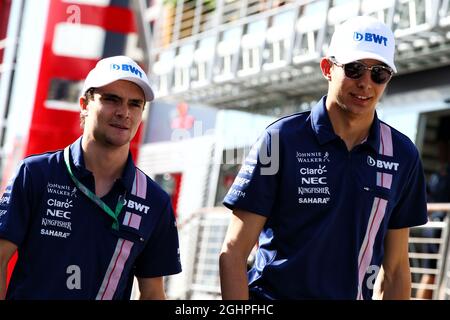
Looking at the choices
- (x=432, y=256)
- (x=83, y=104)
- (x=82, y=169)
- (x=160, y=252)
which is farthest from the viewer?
(x=432, y=256)

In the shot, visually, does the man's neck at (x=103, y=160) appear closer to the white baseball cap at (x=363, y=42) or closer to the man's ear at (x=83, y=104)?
the man's ear at (x=83, y=104)

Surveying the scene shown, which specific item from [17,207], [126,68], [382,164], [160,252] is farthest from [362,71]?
[17,207]

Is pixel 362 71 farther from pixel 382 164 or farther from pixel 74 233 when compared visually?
pixel 74 233

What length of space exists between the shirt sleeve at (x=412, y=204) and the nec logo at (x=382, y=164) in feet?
0.38

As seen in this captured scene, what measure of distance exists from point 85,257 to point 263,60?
955cm

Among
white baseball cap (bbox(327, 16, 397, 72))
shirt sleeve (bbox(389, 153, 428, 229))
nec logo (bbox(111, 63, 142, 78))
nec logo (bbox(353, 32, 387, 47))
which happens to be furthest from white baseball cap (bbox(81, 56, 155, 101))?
shirt sleeve (bbox(389, 153, 428, 229))

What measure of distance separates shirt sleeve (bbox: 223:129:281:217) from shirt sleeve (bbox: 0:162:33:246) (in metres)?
0.96

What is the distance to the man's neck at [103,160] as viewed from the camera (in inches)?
219

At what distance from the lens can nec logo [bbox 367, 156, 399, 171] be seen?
525 centimetres

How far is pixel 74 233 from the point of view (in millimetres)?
5359

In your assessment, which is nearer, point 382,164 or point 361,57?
point 361,57

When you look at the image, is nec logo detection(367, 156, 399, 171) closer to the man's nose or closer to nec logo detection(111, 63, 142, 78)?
the man's nose

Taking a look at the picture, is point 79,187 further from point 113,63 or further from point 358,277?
point 358,277

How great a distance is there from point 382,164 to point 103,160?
4.52 feet
